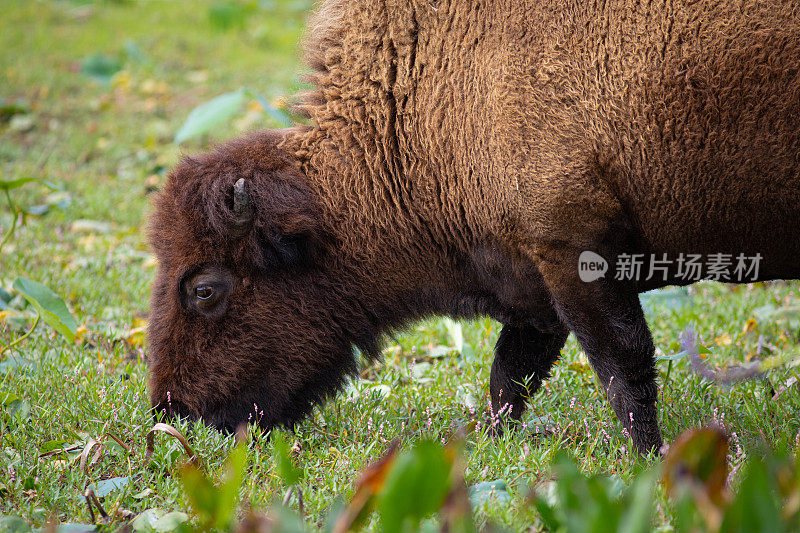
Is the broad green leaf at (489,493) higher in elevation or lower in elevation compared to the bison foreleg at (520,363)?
higher

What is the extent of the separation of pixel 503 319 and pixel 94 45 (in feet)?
30.3

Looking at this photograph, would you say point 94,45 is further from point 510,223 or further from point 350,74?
point 510,223

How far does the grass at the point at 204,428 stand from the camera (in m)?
3.18

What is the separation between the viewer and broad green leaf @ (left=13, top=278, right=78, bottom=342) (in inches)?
164

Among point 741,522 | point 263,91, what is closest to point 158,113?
point 263,91

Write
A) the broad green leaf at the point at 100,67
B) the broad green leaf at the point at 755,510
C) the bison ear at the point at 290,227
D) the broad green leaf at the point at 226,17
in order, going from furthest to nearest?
the broad green leaf at the point at 226,17, the broad green leaf at the point at 100,67, the bison ear at the point at 290,227, the broad green leaf at the point at 755,510

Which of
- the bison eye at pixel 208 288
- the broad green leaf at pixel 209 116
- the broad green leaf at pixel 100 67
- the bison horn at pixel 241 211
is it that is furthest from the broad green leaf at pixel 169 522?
the broad green leaf at pixel 100 67

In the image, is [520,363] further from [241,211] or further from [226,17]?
[226,17]

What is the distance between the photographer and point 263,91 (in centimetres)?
976

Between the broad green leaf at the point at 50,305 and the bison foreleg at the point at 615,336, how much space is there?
95.4 inches

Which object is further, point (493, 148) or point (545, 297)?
point (545, 297)

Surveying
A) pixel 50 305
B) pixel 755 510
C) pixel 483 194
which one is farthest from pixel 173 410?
pixel 755 510

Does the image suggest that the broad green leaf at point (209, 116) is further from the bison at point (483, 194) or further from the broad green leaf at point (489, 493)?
the broad green leaf at point (489, 493)

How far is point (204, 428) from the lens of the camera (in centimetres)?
360
